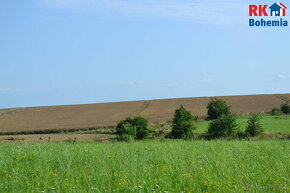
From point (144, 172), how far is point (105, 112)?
49.6m

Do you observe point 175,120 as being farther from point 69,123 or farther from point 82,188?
point 82,188

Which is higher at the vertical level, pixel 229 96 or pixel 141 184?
pixel 229 96

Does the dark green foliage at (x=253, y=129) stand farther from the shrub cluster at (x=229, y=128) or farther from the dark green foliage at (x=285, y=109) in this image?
the dark green foliage at (x=285, y=109)

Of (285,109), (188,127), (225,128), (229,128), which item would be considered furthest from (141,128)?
(285,109)

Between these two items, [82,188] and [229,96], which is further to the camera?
[229,96]

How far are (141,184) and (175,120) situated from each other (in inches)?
1053

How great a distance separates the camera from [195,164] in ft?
32.0

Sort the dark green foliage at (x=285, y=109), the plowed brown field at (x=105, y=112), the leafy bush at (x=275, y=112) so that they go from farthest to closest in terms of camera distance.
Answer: the dark green foliage at (x=285, y=109) < the leafy bush at (x=275, y=112) < the plowed brown field at (x=105, y=112)

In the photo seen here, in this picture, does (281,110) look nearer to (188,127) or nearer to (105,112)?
(188,127)

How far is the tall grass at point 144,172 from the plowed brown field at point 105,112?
33879 mm

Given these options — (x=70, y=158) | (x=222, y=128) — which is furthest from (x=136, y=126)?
(x=70, y=158)

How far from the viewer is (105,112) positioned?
5800 cm

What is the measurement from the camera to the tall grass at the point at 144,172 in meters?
7.50

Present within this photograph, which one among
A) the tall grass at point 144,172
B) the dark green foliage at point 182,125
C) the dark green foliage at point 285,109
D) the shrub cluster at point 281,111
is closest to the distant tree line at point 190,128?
the dark green foliage at point 182,125
